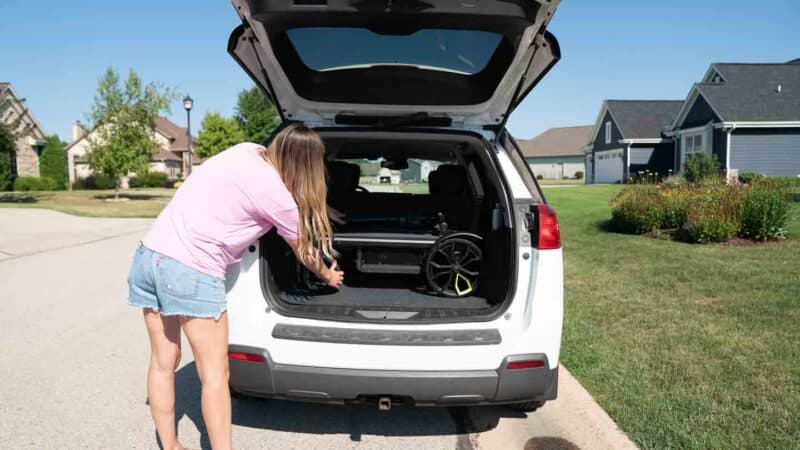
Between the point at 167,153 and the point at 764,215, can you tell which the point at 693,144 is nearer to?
the point at 764,215

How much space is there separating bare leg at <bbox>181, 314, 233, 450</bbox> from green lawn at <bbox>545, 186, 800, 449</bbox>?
2.16m

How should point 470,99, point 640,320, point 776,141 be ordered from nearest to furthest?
point 470,99
point 640,320
point 776,141

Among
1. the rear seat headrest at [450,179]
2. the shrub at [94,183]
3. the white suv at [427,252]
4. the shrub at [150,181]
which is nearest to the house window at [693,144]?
the rear seat headrest at [450,179]

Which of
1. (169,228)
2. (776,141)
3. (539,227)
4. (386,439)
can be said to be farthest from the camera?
(776,141)

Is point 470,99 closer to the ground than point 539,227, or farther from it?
farther from it

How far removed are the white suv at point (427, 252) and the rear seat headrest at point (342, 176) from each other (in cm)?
81

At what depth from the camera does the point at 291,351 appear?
2.99 m

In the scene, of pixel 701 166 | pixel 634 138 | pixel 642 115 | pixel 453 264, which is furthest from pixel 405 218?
pixel 642 115

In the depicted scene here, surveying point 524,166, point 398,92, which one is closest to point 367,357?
point 524,166

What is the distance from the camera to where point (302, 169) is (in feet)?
9.34

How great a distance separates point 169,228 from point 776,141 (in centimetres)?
3184

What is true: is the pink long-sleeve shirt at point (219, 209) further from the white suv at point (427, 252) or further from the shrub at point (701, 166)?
the shrub at point (701, 166)

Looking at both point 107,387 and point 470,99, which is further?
point 107,387

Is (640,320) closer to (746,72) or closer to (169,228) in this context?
(169,228)
